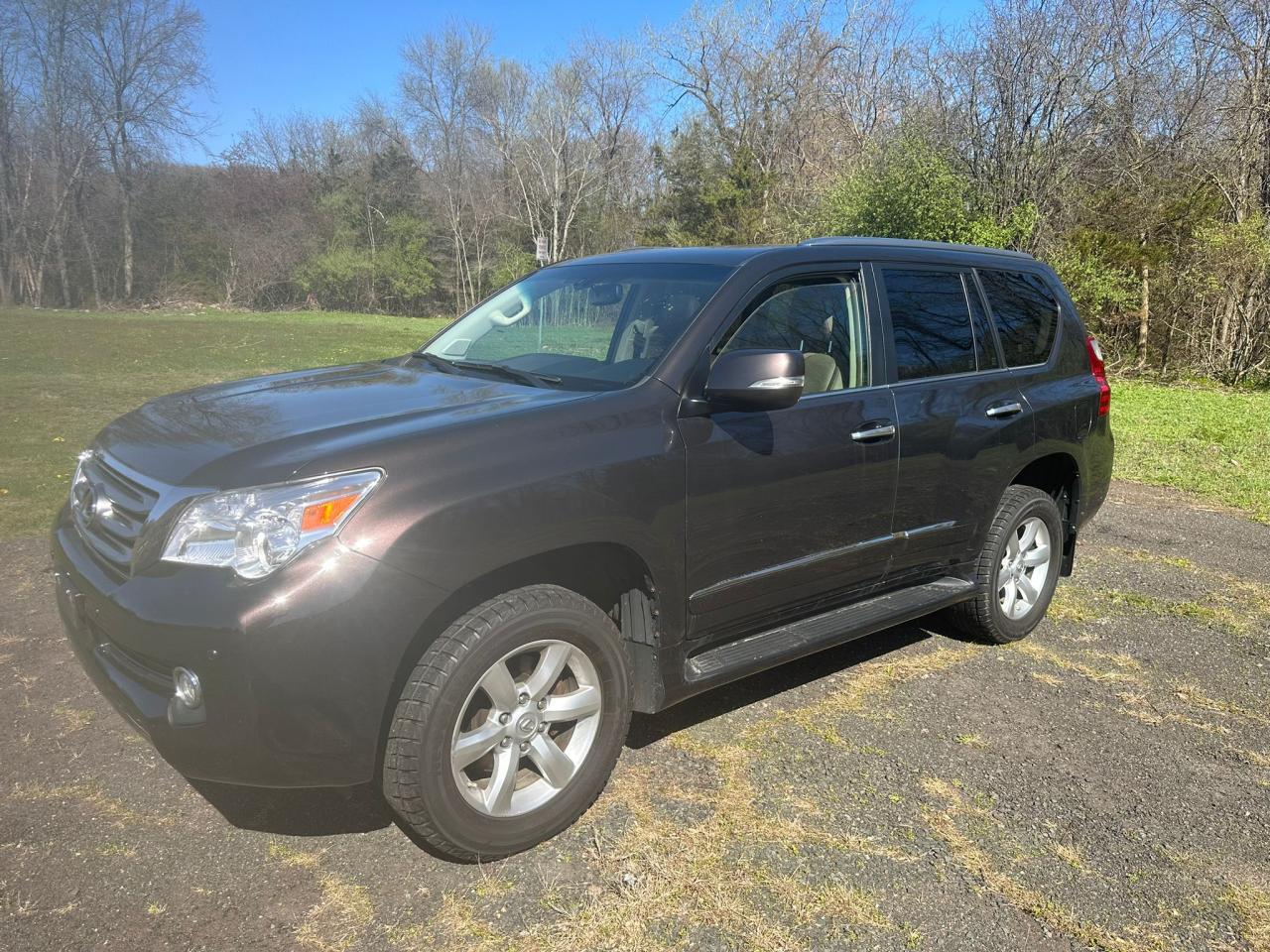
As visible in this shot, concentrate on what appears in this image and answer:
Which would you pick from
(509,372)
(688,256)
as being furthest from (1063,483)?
(509,372)

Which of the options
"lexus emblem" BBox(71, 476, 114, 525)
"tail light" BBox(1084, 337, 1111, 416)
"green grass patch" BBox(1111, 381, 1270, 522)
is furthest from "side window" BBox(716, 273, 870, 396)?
"green grass patch" BBox(1111, 381, 1270, 522)

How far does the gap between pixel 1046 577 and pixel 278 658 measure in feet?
12.8

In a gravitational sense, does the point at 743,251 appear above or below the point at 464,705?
above

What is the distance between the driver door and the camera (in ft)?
10.5

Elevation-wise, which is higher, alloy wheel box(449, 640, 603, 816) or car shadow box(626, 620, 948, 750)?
alloy wheel box(449, 640, 603, 816)

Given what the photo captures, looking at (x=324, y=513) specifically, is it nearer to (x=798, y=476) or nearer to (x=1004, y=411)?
(x=798, y=476)

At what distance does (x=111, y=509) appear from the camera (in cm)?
294

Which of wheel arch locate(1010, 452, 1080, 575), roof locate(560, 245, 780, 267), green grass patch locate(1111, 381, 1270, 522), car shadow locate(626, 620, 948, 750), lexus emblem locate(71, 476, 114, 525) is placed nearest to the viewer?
lexus emblem locate(71, 476, 114, 525)

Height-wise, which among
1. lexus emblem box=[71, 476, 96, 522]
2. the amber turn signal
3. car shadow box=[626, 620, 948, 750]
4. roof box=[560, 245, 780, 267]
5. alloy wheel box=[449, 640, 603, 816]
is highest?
roof box=[560, 245, 780, 267]

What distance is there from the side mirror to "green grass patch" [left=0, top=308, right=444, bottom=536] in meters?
5.06

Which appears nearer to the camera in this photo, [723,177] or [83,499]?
[83,499]

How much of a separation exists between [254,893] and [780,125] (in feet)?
133

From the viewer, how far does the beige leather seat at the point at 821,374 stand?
3.65 metres

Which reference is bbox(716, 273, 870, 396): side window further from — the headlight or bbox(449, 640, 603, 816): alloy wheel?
the headlight
